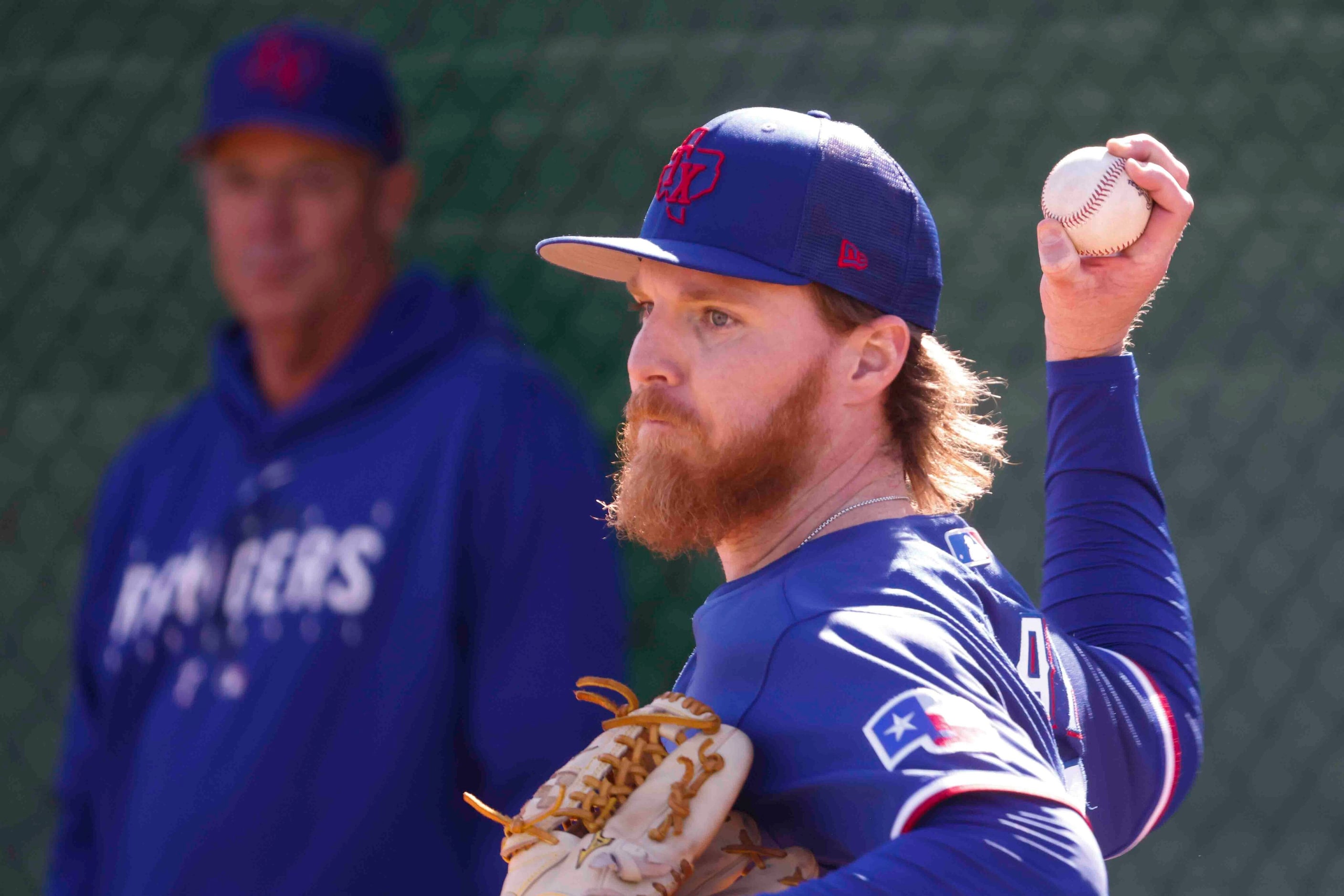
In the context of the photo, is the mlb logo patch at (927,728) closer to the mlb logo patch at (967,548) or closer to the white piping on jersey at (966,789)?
the white piping on jersey at (966,789)

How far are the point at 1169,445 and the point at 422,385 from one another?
157 cm

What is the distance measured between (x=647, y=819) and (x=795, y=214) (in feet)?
1.65

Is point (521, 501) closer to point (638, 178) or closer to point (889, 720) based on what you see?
point (638, 178)

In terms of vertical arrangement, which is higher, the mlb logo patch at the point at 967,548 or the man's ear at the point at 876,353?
the man's ear at the point at 876,353

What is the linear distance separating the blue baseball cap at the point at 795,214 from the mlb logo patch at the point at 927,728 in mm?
385

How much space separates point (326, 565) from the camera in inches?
96.7

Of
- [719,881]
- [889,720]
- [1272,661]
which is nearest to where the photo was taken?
[889,720]

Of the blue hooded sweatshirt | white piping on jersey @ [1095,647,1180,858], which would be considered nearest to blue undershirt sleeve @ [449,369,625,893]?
the blue hooded sweatshirt

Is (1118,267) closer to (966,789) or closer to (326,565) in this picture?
(966,789)

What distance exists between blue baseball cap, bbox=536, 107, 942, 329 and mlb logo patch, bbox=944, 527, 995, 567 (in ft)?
0.67

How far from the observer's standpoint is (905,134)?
3197 mm

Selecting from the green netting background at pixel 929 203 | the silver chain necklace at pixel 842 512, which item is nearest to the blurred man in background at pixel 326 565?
the green netting background at pixel 929 203

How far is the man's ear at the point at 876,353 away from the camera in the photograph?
125cm

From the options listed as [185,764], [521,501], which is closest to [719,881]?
[521,501]
